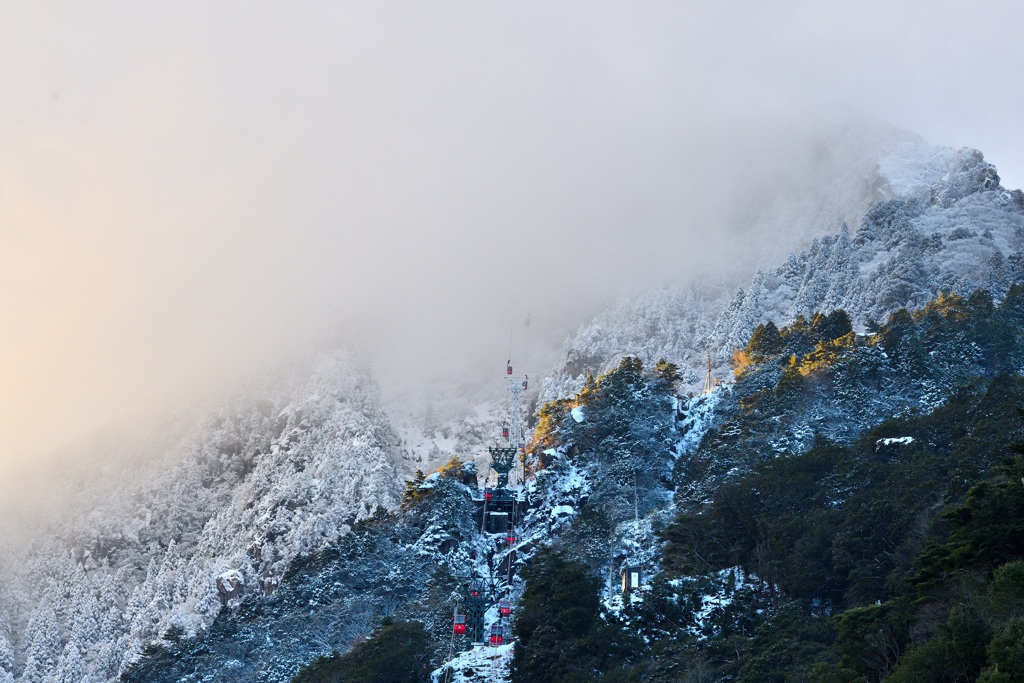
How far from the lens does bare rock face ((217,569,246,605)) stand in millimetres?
92375

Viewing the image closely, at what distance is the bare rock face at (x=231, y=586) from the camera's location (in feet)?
303

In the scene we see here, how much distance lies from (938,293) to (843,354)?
16.1 m

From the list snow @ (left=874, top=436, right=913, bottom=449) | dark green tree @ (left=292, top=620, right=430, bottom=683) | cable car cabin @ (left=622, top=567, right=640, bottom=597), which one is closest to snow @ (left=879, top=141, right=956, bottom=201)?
snow @ (left=874, top=436, right=913, bottom=449)

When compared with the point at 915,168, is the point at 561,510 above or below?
below

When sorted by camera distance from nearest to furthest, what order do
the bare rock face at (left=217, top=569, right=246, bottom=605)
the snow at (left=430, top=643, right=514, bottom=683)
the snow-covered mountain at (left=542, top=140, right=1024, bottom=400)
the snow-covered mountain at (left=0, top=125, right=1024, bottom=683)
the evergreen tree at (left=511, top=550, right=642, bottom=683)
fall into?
the evergreen tree at (left=511, top=550, right=642, bottom=683) → the snow at (left=430, top=643, right=514, bottom=683) → the bare rock face at (left=217, top=569, right=246, bottom=605) → the snow-covered mountain at (left=542, top=140, right=1024, bottom=400) → the snow-covered mountain at (left=0, top=125, right=1024, bottom=683)

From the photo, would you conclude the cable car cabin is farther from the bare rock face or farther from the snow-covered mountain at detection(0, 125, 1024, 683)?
the bare rock face

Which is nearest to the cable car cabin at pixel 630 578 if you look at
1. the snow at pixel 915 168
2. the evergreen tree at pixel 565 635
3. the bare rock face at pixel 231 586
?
the evergreen tree at pixel 565 635

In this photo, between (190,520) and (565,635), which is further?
(190,520)

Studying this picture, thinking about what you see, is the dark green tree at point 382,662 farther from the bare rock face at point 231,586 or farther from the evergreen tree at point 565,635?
the bare rock face at point 231,586

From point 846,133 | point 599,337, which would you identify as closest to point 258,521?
point 599,337

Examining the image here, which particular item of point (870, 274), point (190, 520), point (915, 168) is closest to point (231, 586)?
point (190, 520)

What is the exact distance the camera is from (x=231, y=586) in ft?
304

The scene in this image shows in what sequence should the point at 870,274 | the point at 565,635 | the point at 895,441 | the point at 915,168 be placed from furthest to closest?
the point at 915,168, the point at 870,274, the point at 895,441, the point at 565,635

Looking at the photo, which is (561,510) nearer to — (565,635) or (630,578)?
(630,578)
